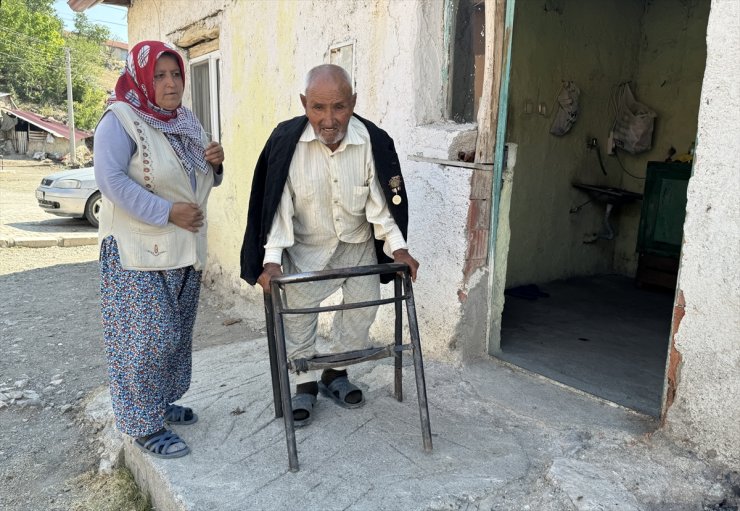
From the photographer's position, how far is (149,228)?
242 cm

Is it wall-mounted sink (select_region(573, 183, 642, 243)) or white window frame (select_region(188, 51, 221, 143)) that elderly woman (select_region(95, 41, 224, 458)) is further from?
wall-mounted sink (select_region(573, 183, 642, 243))

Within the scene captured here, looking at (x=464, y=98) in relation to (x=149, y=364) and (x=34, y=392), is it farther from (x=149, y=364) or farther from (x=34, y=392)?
(x=34, y=392)

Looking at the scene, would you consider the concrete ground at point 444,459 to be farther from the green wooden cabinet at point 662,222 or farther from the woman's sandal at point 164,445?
the green wooden cabinet at point 662,222

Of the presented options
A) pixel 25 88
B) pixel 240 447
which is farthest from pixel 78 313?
pixel 25 88

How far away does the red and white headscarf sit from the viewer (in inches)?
92.5

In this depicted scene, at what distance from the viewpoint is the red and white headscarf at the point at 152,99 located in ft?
7.71

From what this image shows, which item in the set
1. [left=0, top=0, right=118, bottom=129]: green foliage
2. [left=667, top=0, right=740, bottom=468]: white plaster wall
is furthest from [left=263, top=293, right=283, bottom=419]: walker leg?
[left=0, top=0, right=118, bottom=129]: green foliage

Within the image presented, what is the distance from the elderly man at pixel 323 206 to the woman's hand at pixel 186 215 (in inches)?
9.1

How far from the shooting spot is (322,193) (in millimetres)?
2598

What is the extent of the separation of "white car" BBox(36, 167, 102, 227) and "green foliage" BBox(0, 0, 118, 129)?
1077 inches

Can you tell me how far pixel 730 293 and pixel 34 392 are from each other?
160 inches

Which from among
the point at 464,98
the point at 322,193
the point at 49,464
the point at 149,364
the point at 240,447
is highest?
the point at 464,98

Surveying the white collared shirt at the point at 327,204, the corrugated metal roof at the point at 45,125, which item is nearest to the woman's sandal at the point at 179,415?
the white collared shirt at the point at 327,204

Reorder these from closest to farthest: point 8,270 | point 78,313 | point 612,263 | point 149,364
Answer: point 149,364 < point 78,313 < point 612,263 < point 8,270
